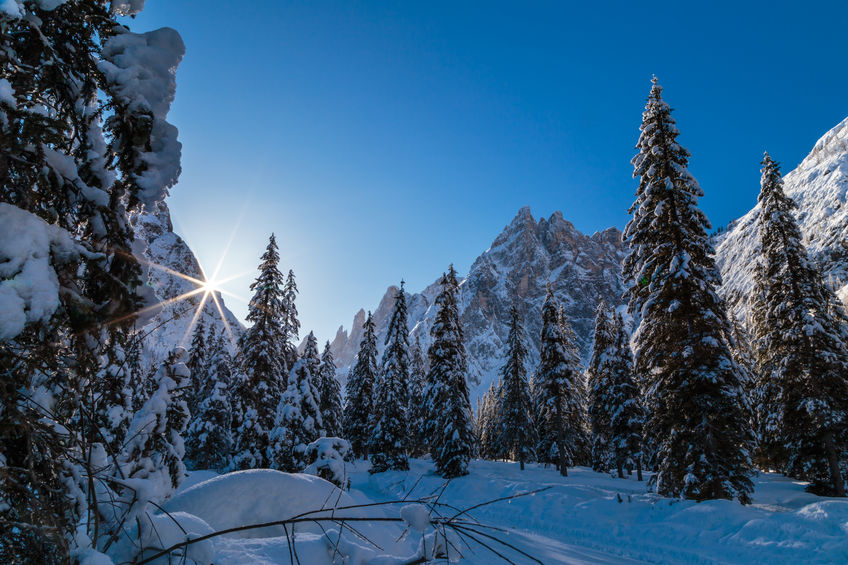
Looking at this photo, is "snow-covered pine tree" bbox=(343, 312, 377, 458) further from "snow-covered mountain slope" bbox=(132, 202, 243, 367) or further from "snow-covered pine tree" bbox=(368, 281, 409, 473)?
"snow-covered mountain slope" bbox=(132, 202, 243, 367)

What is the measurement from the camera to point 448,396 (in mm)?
28406

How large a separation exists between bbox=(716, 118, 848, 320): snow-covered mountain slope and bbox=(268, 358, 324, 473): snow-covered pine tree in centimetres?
6689

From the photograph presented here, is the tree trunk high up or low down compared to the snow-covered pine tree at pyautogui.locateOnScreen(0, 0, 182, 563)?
down

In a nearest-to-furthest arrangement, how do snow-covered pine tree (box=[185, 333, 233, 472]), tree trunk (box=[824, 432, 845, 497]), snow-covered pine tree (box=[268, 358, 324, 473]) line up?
tree trunk (box=[824, 432, 845, 497]) < snow-covered pine tree (box=[268, 358, 324, 473]) < snow-covered pine tree (box=[185, 333, 233, 472])

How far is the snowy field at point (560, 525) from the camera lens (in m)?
3.03

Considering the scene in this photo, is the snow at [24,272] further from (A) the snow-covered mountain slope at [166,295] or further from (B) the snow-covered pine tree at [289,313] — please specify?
(B) the snow-covered pine tree at [289,313]

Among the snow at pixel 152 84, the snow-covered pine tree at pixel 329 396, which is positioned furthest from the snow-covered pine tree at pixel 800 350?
the snow-covered pine tree at pixel 329 396

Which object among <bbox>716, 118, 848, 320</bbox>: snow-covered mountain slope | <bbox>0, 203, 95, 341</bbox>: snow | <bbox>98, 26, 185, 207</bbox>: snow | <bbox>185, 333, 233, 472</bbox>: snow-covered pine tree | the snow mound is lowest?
<bbox>185, 333, 233, 472</bbox>: snow-covered pine tree

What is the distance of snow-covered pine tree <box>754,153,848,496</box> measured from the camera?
1727 cm

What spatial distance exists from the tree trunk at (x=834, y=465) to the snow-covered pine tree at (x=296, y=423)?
22394mm

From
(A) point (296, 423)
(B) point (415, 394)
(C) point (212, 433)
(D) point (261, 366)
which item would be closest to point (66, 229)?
(A) point (296, 423)

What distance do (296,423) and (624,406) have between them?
24.4 meters

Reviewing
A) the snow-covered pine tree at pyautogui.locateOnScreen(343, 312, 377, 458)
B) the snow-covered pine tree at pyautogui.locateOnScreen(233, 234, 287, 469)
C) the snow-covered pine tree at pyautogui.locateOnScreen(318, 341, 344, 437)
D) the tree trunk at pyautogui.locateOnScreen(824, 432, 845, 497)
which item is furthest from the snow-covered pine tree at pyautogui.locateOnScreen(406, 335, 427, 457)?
the tree trunk at pyautogui.locateOnScreen(824, 432, 845, 497)

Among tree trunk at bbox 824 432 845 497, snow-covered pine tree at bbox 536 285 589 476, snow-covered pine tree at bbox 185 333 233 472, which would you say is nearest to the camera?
tree trunk at bbox 824 432 845 497
